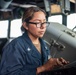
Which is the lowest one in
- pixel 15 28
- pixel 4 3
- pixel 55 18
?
pixel 15 28

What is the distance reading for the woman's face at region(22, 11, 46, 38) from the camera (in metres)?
1.23

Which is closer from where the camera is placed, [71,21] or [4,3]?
[71,21]

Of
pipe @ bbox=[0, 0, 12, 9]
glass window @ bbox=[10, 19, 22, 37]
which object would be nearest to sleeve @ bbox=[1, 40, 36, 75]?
glass window @ bbox=[10, 19, 22, 37]

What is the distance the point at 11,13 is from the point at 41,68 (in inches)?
99.3

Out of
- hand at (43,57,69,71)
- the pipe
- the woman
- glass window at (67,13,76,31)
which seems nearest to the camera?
hand at (43,57,69,71)

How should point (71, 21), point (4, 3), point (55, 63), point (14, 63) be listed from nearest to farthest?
point (55, 63), point (14, 63), point (71, 21), point (4, 3)

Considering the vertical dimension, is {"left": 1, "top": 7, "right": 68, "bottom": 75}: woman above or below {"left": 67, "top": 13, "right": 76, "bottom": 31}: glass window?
above

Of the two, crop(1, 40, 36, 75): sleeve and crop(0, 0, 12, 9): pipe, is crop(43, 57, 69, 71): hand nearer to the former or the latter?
crop(1, 40, 36, 75): sleeve

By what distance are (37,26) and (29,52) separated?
0.49 ft

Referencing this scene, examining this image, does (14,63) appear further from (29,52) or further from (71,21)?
(71,21)

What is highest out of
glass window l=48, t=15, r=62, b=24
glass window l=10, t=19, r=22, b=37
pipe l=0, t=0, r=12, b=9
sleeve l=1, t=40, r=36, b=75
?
pipe l=0, t=0, r=12, b=9

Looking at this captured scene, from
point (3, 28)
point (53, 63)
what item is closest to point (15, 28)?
point (3, 28)

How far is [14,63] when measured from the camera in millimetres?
1158

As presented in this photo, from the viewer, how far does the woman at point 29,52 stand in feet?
3.77
